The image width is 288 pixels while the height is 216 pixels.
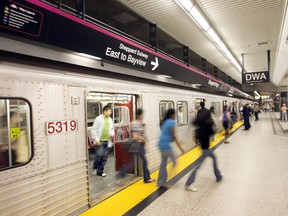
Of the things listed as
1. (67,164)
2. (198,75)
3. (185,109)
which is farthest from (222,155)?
(67,164)

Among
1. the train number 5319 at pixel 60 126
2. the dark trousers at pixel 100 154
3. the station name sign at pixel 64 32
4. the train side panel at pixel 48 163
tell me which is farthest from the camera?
the dark trousers at pixel 100 154

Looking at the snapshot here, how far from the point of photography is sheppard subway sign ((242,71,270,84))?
926 cm

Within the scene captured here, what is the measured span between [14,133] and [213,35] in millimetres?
5002

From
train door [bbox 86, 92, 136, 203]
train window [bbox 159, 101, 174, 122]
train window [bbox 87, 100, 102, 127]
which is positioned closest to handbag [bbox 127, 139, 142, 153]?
train door [bbox 86, 92, 136, 203]

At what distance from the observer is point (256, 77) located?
9.55 meters

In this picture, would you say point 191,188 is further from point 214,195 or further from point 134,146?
point 134,146

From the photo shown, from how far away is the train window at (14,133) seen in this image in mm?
2331

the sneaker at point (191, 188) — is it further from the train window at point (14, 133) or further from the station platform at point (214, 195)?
the train window at point (14, 133)

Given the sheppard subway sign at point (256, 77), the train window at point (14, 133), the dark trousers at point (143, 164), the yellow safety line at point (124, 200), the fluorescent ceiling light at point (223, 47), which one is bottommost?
the yellow safety line at point (124, 200)

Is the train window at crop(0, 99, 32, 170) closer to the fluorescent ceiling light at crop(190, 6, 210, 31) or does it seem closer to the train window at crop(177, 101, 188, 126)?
the fluorescent ceiling light at crop(190, 6, 210, 31)

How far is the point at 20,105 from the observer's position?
2418mm

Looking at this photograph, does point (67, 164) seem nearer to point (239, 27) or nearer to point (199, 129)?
point (199, 129)

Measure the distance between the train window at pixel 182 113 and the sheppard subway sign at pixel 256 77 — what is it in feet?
14.5

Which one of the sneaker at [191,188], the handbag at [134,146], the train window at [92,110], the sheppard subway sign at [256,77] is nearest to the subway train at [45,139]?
the handbag at [134,146]
